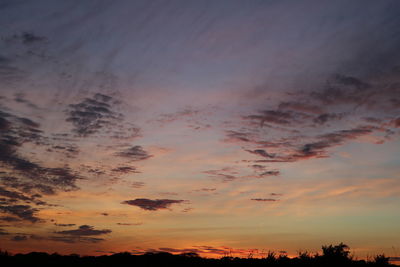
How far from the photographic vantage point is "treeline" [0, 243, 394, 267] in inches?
717

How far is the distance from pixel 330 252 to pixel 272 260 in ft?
12.3

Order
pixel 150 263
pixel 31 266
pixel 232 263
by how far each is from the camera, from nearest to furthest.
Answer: pixel 31 266, pixel 150 263, pixel 232 263

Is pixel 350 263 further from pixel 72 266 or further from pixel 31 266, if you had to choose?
pixel 31 266

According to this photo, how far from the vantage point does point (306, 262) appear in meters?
22.0

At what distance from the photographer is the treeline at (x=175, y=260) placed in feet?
59.8

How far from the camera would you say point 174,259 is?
20141mm

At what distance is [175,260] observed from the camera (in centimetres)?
2000

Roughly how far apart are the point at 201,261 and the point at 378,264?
32.5 feet

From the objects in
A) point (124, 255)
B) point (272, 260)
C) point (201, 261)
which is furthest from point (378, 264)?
point (124, 255)

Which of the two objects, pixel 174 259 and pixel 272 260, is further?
pixel 272 260

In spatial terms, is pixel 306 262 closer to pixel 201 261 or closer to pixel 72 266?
pixel 201 261

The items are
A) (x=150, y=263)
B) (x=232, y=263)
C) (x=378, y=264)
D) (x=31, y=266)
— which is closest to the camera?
(x=31, y=266)

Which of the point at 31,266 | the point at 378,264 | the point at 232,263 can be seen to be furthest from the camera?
the point at 378,264

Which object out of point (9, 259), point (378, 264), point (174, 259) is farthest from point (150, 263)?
point (378, 264)
